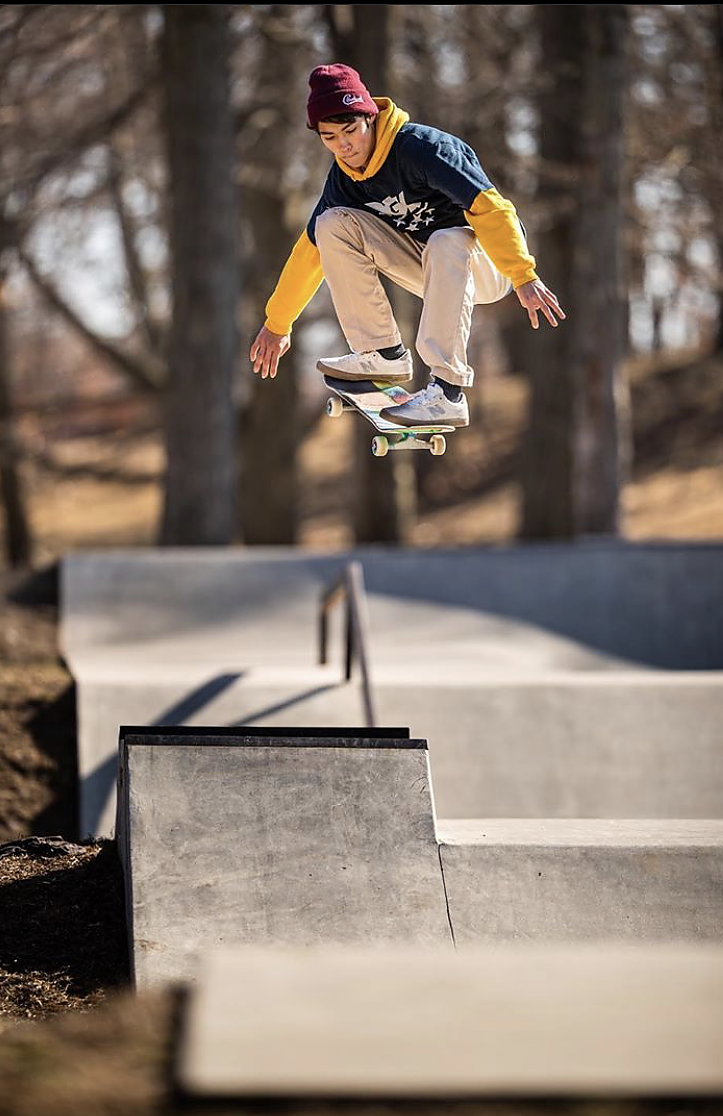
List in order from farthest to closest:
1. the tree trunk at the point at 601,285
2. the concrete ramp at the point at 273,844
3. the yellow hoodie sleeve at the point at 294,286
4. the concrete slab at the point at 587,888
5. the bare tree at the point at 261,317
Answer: the bare tree at the point at 261,317, the tree trunk at the point at 601,285, the yellow hoodie sleeve at the point at 294,286, the concrete slab at the point at 587,888, the concrete ramp at the point at 273,844

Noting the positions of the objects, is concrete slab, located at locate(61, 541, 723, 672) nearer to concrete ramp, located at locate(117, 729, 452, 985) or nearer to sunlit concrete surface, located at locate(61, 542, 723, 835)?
sunlit concrete surface, located at locate(61, 542, 723, 835)

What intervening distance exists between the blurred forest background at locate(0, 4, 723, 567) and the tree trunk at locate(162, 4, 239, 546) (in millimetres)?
26

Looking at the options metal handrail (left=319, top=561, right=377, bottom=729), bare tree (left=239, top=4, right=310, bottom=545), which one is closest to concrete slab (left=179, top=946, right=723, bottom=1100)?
metal handrail (left=319, top=561, right=377, bottom=729)

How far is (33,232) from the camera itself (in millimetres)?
21172

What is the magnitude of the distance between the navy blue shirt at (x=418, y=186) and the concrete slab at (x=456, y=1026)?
3419mm

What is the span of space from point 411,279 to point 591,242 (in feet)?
31.3

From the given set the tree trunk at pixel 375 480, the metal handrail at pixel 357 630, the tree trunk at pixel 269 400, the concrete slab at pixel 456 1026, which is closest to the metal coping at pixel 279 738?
the concrete slab at pixel 456 1026

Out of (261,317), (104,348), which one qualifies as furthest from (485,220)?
(261,317)

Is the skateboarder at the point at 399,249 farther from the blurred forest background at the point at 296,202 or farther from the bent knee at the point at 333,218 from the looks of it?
the blurred forest background at the point at 296,202

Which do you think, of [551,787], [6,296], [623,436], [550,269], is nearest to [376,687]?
[551,787]

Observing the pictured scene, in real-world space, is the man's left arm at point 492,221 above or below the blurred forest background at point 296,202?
above

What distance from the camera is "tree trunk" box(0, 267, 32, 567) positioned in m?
21.4

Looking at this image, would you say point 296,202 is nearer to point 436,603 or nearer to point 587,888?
point 436,603

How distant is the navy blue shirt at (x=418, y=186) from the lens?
223 inches
